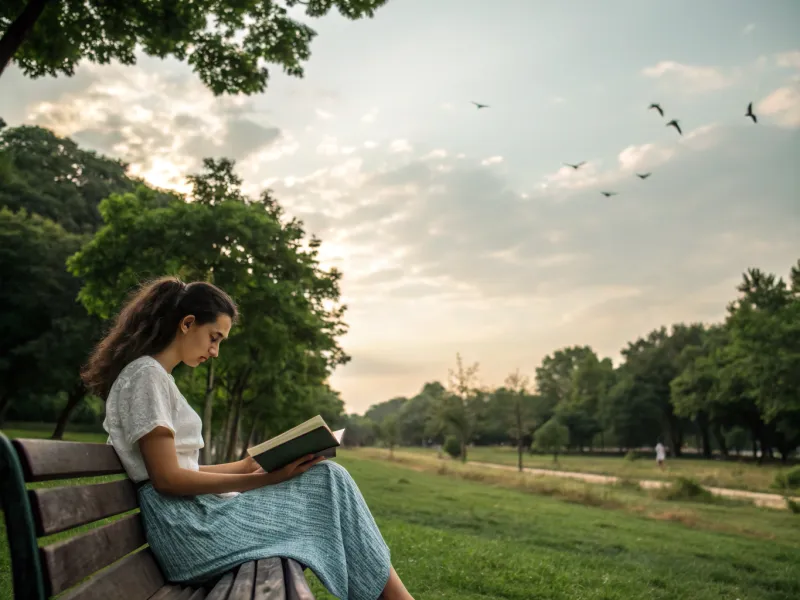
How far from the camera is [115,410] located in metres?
3.12

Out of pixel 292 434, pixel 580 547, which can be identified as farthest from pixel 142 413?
pixel 580 547

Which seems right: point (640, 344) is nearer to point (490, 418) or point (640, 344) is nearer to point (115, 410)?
point (490, 418)

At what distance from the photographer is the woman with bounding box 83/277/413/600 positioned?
2.95m

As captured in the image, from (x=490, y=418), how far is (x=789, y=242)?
26354 millimetres

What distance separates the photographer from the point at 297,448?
10.1 ft

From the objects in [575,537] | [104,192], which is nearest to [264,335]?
[575,537]

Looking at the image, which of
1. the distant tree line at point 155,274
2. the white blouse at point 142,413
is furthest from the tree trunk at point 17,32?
the white blouse at point 142,413

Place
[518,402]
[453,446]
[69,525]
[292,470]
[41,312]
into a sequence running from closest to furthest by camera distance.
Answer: [69,525], [292,470], [41,312], [518,402], [453,446]

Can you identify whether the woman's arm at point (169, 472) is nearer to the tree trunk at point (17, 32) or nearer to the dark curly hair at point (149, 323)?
the dark curly hair at point (149, 323)

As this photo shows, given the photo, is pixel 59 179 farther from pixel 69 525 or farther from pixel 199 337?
pixel 69 525

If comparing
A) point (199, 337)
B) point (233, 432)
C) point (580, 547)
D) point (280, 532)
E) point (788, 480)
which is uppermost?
point (199, 337)

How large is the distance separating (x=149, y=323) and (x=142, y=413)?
1.79ft

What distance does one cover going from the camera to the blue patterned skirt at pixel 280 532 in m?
2.92

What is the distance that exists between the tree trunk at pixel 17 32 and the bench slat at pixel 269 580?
303 inches
